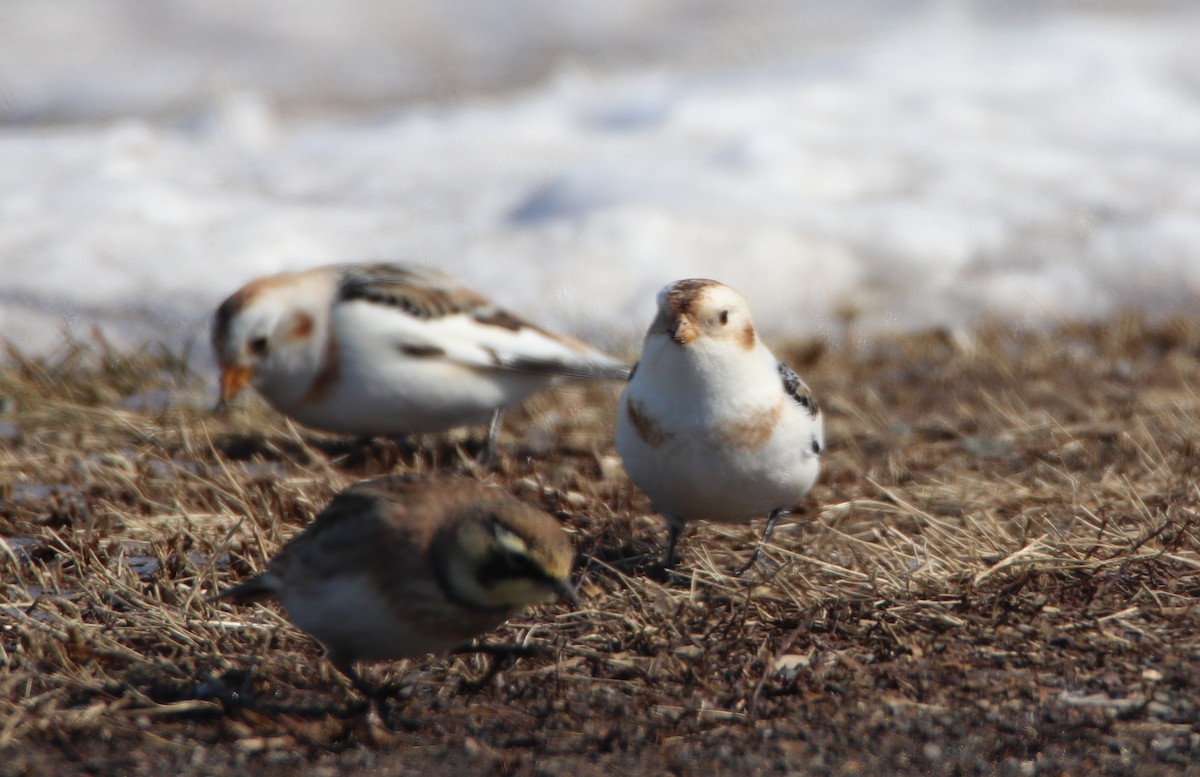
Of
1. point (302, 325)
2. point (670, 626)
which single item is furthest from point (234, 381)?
point (670, 626)

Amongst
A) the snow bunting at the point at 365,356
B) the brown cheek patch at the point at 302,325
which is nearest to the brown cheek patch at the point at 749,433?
the snow bunting at the point at 365,356

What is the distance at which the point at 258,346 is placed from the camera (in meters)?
5.05

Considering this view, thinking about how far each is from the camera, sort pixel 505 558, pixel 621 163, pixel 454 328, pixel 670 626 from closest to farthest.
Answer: pixel 505 558 → pixel 670 626 → pixel 454 328 → pixel 621 163

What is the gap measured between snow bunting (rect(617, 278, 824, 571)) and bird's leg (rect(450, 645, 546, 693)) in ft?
2.53

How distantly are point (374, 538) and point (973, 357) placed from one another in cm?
454

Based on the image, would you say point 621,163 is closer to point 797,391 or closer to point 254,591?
point 797,391

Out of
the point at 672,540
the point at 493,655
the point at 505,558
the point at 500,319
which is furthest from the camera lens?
the point at 500,319

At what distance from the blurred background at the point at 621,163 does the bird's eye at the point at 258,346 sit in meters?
1.85

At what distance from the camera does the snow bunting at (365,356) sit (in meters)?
4.97

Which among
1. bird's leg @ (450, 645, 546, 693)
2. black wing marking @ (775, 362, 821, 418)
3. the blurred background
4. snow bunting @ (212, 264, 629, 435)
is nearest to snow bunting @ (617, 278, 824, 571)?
black wing marking @ (775, 362, 821, 418)

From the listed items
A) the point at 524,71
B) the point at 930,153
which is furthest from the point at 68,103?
the point at 930,153

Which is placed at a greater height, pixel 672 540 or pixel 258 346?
pixel 258 346

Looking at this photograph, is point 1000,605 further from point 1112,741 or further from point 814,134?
point 814,134

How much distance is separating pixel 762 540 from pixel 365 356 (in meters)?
1.78
